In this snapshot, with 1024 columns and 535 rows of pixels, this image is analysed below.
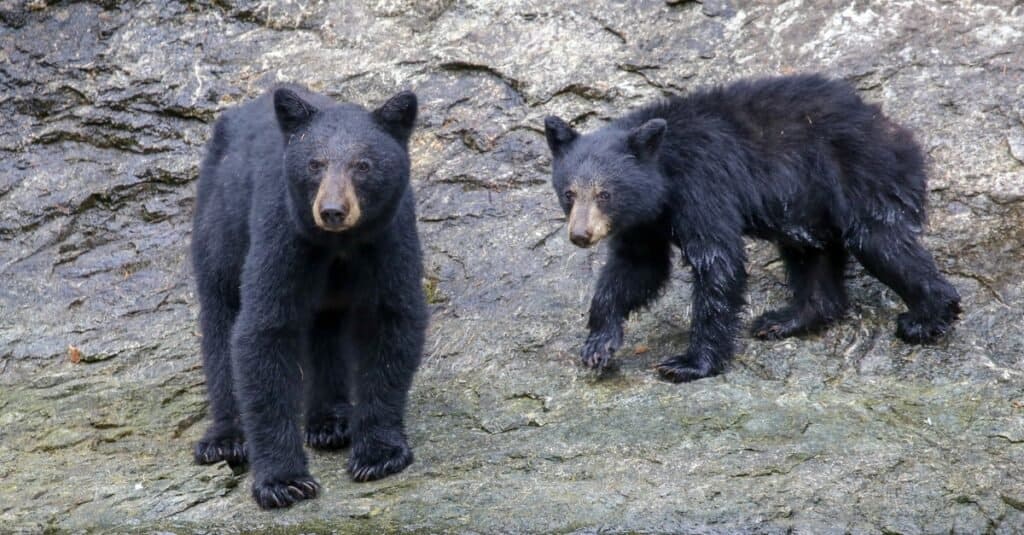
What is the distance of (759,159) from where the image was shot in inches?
330

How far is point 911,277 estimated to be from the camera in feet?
26.7

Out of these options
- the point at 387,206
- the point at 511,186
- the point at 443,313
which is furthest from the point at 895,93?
the point at 387,206

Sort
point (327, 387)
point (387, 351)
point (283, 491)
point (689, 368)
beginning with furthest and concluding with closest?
point (689, 368) < point (327, 387) < point (387, 351) < point (283, 491)

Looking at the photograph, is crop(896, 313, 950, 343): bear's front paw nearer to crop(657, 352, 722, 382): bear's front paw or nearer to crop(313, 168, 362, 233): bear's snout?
crop(657, 352, 722, 382): bear's front paw

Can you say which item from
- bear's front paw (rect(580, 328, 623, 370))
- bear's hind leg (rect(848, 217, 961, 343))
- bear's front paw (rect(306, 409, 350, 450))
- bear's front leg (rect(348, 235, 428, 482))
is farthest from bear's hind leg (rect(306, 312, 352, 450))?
bear's hind leg (rect(848, 217, 961, 343))

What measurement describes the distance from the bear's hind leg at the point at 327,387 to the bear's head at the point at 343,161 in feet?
3.20

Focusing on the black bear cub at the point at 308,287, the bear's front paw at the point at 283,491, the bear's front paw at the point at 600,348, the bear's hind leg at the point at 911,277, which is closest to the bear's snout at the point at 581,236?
the bear's front paw at the point at 600,348

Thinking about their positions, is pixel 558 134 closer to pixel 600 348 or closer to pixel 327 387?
pixel 600 348

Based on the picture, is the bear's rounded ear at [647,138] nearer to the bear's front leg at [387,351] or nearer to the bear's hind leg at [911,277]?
the bear's hind leg at [911,277]

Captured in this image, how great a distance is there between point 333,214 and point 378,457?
136 cm

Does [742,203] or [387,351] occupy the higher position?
[742,203]

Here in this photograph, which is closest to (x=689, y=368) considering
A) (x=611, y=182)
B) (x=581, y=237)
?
(x=581, y=237)

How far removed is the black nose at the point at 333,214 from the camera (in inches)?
256

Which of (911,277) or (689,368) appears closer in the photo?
(689,368)
